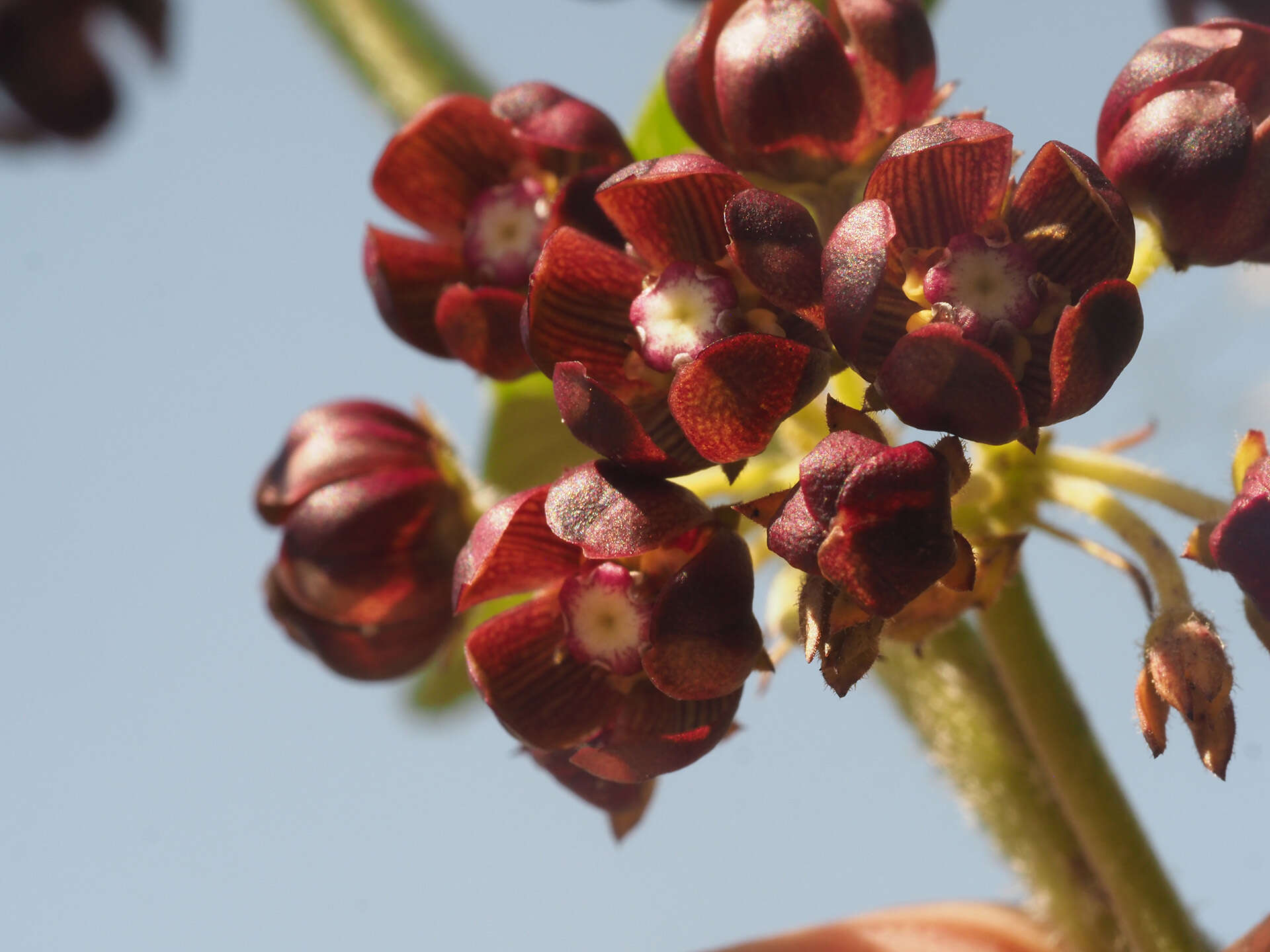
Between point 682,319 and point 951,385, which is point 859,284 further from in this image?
point 682,319

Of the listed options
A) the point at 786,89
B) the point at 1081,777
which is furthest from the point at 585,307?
the point at 1081,777

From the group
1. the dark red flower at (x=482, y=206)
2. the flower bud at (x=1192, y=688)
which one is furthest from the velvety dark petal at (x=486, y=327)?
the flower bud at (x=1192, y=688)

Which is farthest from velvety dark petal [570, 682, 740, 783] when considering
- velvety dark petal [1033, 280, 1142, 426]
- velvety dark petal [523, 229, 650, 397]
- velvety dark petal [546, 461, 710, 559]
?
velvety dark petal [1033, 280, 1142, 426]

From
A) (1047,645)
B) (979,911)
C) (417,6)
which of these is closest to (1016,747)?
(1047,645)

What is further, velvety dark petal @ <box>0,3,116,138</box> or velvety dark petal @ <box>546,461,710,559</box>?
velvety dark petal @ <box>0,3,116,138</box>

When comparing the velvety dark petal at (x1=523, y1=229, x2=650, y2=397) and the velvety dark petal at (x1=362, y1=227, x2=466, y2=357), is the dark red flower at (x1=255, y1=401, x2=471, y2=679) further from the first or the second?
the velvety dark petal at (x1=523, y1=229, x2=650, y2=397)

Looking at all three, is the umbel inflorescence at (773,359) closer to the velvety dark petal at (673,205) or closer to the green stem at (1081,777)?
the velvety dark petal at (673,205)
